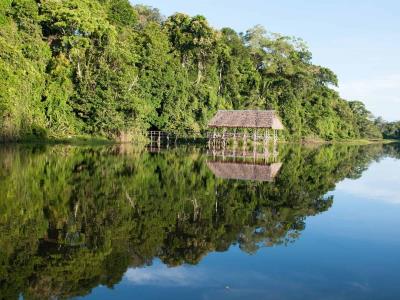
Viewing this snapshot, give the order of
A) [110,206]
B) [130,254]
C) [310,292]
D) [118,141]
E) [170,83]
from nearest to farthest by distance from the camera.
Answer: [310,292] < [130,254] < [110,206] < [118,141] < [170,83]

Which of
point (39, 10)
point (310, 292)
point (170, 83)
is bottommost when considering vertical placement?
point (310, 292)

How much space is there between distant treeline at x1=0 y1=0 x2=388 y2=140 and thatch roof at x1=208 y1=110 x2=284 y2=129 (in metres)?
5.58

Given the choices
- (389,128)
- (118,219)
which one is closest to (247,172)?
(118,219)

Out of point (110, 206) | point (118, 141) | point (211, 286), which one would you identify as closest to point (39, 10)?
point (118, 141)

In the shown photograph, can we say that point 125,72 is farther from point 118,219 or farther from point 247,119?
point 118,219

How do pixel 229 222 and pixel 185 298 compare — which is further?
pixel 229 222

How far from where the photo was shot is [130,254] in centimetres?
813

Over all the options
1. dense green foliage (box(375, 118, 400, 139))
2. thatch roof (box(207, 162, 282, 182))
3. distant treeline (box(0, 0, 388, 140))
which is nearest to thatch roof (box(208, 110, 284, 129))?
distant treeline (box(0, 0, 388, 140))

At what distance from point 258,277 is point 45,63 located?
3667 centimetres

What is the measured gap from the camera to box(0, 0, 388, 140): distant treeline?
119 feet

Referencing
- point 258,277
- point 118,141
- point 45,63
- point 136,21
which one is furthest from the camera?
point 136,21

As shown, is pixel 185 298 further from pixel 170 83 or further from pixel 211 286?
pixel 170 83

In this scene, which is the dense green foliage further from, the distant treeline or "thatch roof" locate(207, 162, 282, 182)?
"thatch roof" locate(207, 162, 282, 182)

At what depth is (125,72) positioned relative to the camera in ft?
151
